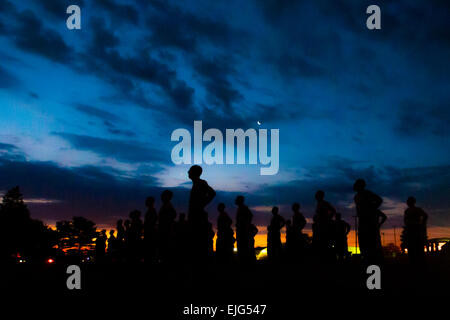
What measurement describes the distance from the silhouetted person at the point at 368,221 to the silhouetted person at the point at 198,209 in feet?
11.9

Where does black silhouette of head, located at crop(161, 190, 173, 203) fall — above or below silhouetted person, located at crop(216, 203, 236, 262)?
above

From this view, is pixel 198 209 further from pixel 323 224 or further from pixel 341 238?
pixel 341 238

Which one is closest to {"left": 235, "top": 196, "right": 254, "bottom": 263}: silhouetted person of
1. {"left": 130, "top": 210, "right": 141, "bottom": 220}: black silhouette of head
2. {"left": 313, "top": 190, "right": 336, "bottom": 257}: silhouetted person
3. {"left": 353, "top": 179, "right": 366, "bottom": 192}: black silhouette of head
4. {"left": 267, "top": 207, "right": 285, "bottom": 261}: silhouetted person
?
{"left": 267, "top": 207, "right": 285, "bottom": 261}: silhouetted person

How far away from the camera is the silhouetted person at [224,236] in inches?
529

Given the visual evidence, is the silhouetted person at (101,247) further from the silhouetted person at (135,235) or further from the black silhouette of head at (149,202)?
the black silhouette of head at (149,202)

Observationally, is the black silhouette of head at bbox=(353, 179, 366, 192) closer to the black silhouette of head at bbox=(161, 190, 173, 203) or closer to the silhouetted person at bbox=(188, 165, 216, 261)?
the silhouetted person at bbox=(188, 165, 216, 261)

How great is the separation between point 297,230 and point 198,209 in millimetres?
7903

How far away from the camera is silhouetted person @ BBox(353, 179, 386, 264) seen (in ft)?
26.2

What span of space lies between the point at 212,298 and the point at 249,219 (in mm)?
7542

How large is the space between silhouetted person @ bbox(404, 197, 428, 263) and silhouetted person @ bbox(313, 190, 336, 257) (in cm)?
227
